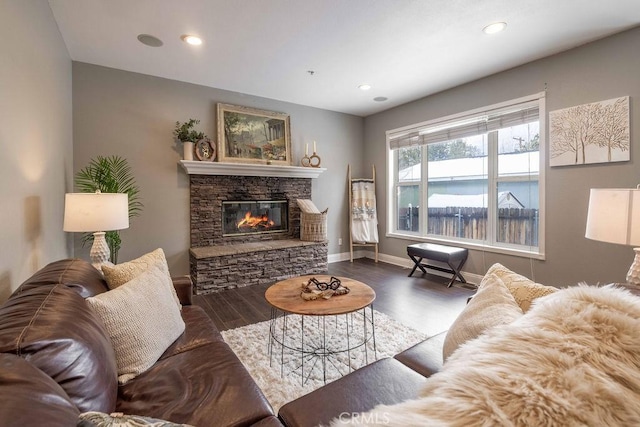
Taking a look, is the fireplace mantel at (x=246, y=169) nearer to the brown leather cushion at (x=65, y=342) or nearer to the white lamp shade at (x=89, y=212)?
the white lamp shade at (x=89, y=212)

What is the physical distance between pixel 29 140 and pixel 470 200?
457 centimetres

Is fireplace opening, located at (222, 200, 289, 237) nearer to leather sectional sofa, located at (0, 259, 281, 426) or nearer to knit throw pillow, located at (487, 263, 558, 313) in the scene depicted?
leather sectional sofa, located at (0, 259, 281, 426)

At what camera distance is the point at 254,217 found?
457cm

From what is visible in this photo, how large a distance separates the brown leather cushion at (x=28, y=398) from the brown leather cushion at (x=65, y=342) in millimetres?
89

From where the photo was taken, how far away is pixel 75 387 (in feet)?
2.79

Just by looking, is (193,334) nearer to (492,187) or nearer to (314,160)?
(314,160)

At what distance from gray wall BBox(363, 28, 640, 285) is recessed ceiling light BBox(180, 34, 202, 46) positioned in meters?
3.38

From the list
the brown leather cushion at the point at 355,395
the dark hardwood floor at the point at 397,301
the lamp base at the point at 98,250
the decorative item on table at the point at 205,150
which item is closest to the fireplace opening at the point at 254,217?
the decorative item on table at the point at 205,150

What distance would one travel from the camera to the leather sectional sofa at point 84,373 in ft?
2.09

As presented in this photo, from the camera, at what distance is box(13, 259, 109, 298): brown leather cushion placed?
1.28 meters

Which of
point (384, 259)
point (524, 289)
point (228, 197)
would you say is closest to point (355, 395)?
point (524, 289)

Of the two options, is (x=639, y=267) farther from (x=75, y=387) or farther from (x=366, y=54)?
(x=366, y=54)

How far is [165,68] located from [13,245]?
2727 mm

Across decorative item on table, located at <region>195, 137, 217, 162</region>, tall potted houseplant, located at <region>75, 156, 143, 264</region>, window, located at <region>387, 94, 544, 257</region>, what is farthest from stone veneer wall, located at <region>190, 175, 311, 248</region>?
window, located at <region>387, 94, 544, 257</region>
